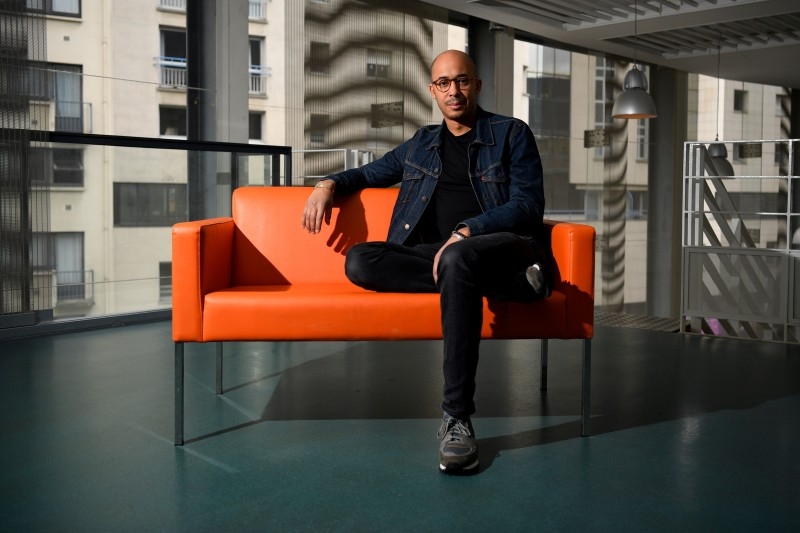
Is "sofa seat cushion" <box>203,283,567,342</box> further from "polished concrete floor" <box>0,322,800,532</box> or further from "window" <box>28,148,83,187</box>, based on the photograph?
"window" <box>28,148,83,187</box>

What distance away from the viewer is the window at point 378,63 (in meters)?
6.97

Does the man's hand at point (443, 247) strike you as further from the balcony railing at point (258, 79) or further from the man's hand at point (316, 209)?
the balcony railing at point (258, 79)

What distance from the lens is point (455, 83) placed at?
8.07 ft

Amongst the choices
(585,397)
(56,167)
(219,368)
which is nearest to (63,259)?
(56,167)

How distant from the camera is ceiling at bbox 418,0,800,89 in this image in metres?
7.28

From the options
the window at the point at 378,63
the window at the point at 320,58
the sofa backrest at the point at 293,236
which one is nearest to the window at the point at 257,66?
the window at the point at 320,58

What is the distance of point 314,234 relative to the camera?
2742 millimetres

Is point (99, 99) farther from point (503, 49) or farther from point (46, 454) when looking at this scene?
point (503, 49)

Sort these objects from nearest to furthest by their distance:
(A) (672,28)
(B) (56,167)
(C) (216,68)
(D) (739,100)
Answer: (B) (56,167), (C) (216,68), (A) (672,28), (D) (739,100)

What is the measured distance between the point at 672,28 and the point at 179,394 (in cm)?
720

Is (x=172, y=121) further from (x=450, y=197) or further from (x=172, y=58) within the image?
Answer: (x=450, y=197)

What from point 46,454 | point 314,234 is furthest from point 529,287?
point 46,454

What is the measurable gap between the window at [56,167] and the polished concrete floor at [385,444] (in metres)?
0.95

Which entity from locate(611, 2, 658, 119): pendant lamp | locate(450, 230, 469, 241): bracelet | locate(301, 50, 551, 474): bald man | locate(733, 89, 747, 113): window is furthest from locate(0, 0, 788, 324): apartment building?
locate(450, 230, 469, 241): bracelet
